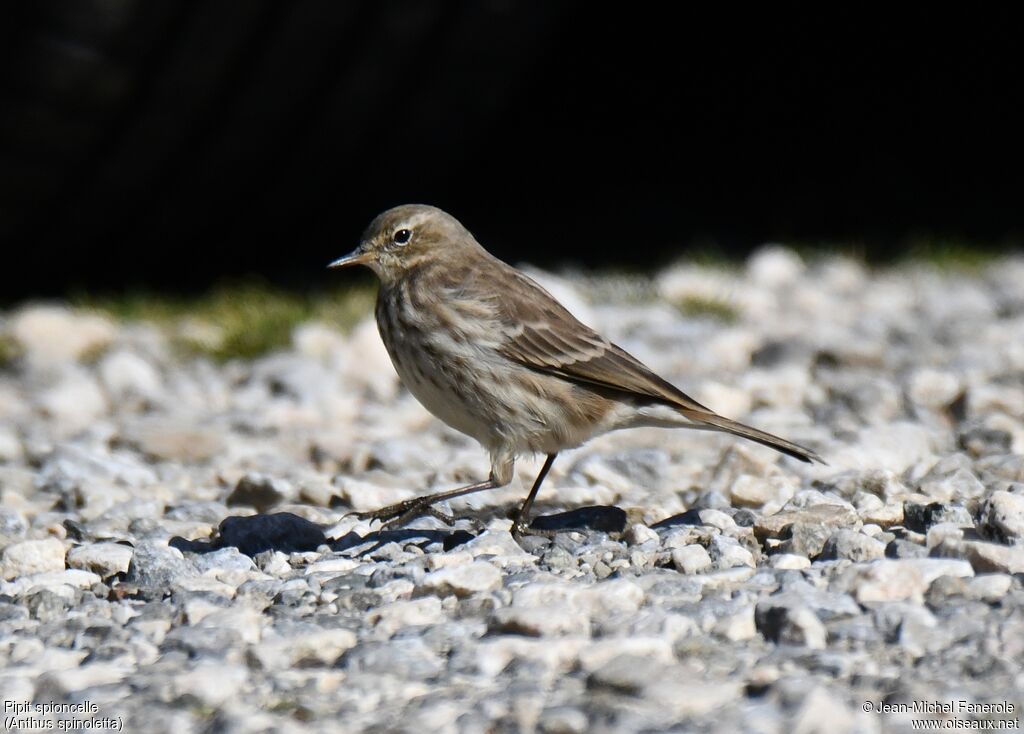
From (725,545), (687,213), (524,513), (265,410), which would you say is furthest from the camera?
(687,213)

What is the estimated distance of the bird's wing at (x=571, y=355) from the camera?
459cm

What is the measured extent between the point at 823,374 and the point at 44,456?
3.08 meters

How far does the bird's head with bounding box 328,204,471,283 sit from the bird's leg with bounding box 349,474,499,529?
827 millimetres

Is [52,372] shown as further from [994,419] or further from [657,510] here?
[994,419]

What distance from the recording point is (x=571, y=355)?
464 cm

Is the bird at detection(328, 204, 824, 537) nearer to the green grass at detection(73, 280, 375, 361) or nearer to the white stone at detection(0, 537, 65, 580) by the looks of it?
the white stone at detection(0, 537, 65, 580)

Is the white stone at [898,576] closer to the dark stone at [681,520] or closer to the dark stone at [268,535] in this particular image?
the dark stone at [681,520]

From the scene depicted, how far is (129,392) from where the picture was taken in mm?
6371

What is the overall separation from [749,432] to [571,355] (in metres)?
0.59

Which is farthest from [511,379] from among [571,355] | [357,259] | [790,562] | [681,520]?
[790,562]

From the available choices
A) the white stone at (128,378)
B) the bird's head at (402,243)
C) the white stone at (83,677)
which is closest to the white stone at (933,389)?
the bird's head at (402,243)

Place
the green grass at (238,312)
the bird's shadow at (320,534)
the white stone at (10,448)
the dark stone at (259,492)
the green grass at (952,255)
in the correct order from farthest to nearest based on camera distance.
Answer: the green grass at (952,255), the green grass at (238,312), the white stone at (10,448), the dark stone at (259,492), the bird's shadow at (320,534)

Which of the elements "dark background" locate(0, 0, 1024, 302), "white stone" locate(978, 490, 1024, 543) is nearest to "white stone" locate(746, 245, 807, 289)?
"dark background" locate(0, 0, 1024, 302)

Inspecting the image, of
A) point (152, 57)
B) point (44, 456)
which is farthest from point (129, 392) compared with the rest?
point (152, 57)
